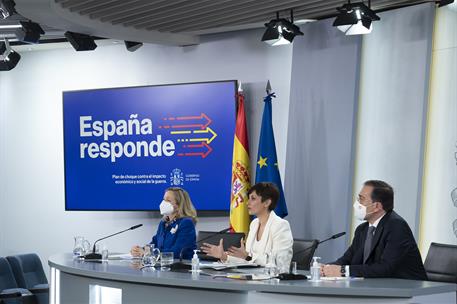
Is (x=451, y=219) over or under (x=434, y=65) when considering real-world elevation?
under

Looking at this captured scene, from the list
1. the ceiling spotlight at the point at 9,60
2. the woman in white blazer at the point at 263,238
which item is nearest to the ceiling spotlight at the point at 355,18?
the woman in white blazer at the point at 263,238

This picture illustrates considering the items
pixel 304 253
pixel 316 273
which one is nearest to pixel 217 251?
pixel 304 253

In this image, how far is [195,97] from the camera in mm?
8859

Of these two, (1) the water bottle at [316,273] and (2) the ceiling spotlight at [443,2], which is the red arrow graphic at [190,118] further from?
(1) the water bottle at [316,273]

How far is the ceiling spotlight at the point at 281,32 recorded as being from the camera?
7.57 m

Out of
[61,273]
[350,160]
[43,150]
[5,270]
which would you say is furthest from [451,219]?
[43,150]

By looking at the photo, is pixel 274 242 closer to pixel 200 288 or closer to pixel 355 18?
pixel 200 288

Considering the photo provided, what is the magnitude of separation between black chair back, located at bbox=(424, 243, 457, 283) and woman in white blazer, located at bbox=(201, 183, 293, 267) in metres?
0.91

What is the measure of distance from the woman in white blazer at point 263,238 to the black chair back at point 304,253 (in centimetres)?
36

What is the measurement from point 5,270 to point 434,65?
4.89m

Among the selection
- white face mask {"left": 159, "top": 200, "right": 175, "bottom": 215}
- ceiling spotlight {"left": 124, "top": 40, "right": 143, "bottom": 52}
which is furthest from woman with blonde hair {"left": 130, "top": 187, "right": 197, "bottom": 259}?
ceiling spotlight {"left": 124, "top": 40, "right": 143, "bottom": 52}

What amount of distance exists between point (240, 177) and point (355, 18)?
2.14 m

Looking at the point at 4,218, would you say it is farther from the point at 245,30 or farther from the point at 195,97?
the point at 245,30

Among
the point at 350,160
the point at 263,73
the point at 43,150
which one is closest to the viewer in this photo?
the point at 350,160
